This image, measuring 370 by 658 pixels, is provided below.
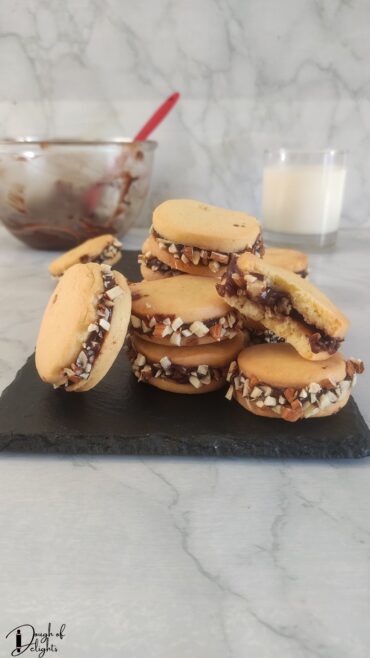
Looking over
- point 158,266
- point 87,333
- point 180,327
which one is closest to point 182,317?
point 180,327

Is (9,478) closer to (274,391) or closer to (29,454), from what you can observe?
(29,454)

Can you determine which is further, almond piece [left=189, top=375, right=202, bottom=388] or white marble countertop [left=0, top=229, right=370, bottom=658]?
almond piece [left=189, top=375, right=202, bottom=388]

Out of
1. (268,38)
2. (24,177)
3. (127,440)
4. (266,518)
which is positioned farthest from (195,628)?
(268,38)

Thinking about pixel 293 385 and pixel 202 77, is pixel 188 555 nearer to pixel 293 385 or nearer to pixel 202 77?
pixel 293 385

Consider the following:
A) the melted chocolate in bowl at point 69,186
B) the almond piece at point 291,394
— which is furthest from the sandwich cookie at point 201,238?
the melted chocolate in bowl at point 69,186

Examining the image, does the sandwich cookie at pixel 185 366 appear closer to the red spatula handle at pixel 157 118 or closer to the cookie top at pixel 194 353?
the cookie top at pixel 194 353

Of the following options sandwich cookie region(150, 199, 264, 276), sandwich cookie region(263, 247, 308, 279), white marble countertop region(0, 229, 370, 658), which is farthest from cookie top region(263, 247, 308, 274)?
white marble countertop region(0, 229, 370, 658)

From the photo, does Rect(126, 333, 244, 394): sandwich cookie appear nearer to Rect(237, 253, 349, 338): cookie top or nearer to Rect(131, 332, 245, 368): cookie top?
Rect(131, 332, 245, 368): cookie top

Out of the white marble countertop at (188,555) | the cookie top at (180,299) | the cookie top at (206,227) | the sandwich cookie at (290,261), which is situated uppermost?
the cookie top at (206,227)
